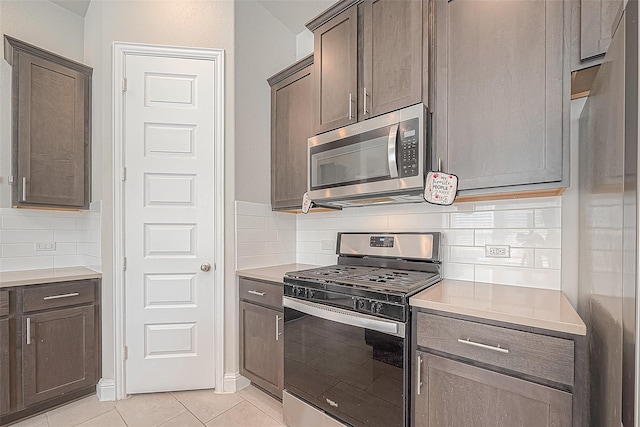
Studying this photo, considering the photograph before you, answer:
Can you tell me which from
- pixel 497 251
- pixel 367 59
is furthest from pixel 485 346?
pixel 367 59

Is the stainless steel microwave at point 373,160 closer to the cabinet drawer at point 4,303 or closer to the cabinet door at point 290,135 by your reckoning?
the cabinet door at point 290,135

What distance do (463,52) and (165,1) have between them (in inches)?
85.6

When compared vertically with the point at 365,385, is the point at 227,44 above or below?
above

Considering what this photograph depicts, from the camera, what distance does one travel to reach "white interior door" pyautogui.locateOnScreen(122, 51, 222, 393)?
86.1 inches

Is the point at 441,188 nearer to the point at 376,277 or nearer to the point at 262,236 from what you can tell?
the point at 376,277

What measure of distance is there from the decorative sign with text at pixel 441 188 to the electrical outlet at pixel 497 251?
1.42ft

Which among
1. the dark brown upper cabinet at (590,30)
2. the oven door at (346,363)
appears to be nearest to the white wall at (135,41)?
the oven door at (346,363)

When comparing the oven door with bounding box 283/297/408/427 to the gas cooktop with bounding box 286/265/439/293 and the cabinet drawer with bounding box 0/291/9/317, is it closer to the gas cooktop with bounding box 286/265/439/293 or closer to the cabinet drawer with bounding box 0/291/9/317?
the gas cooktop with bounding box 286/265/439/293

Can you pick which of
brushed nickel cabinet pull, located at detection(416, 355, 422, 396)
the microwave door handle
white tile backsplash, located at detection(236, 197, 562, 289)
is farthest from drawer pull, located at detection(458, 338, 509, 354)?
the microwave door handle

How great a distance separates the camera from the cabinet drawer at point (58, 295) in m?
1.96

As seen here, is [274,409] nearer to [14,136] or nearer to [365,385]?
[365,385]

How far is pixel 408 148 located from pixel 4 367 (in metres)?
2.73

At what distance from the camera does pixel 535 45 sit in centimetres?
129

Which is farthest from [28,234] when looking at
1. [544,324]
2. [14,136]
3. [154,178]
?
[544,324]
